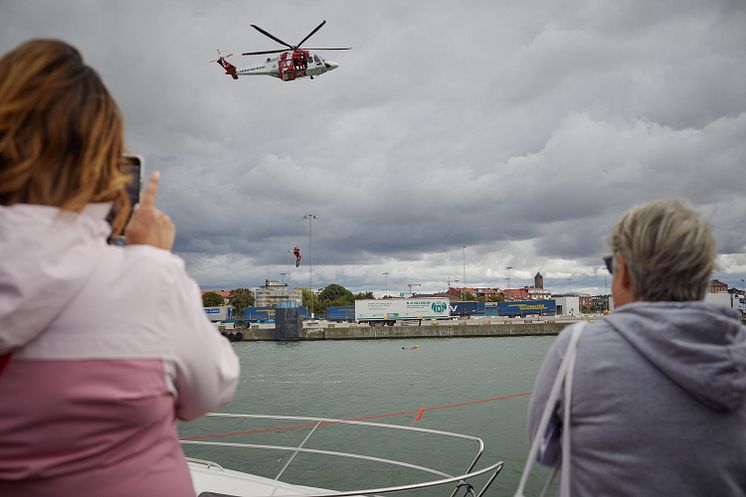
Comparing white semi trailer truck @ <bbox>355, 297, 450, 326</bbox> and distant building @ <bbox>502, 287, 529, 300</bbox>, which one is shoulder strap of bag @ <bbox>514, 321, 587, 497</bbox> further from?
distant building @ <bbox>502, 287, 529, 300</bbox>


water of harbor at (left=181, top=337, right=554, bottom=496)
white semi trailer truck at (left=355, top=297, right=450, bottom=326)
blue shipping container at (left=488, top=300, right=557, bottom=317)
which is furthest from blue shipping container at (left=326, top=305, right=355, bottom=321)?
water of harbor at (left=181, top=337, right=554, bottom=496)

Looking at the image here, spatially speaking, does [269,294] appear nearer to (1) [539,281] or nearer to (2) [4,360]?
(1) [539,281]

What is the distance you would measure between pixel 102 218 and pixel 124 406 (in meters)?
0.34

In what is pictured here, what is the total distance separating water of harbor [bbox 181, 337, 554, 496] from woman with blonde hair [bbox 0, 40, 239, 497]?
17.4 ft

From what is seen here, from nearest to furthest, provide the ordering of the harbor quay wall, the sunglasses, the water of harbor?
the sunglasses
the water of harbor
the harbor quay wall

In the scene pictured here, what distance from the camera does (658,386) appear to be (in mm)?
1277

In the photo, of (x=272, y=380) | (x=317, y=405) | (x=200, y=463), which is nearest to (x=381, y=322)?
(x=272, y=380)

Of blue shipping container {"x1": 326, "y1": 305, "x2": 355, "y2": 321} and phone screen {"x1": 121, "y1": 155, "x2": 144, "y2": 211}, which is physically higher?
phone screen {"x1": 121, "y1": 155, "x2": 144, "y2": 211}

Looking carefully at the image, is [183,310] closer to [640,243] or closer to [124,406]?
[124,406]

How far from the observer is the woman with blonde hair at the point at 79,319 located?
0.94 m

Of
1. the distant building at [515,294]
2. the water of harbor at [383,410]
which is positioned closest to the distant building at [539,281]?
the distant building at [515,294]

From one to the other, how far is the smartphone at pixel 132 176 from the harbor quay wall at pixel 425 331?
64.8 meters

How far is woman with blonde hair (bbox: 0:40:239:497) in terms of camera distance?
3.08 ft

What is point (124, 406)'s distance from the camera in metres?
0.97
